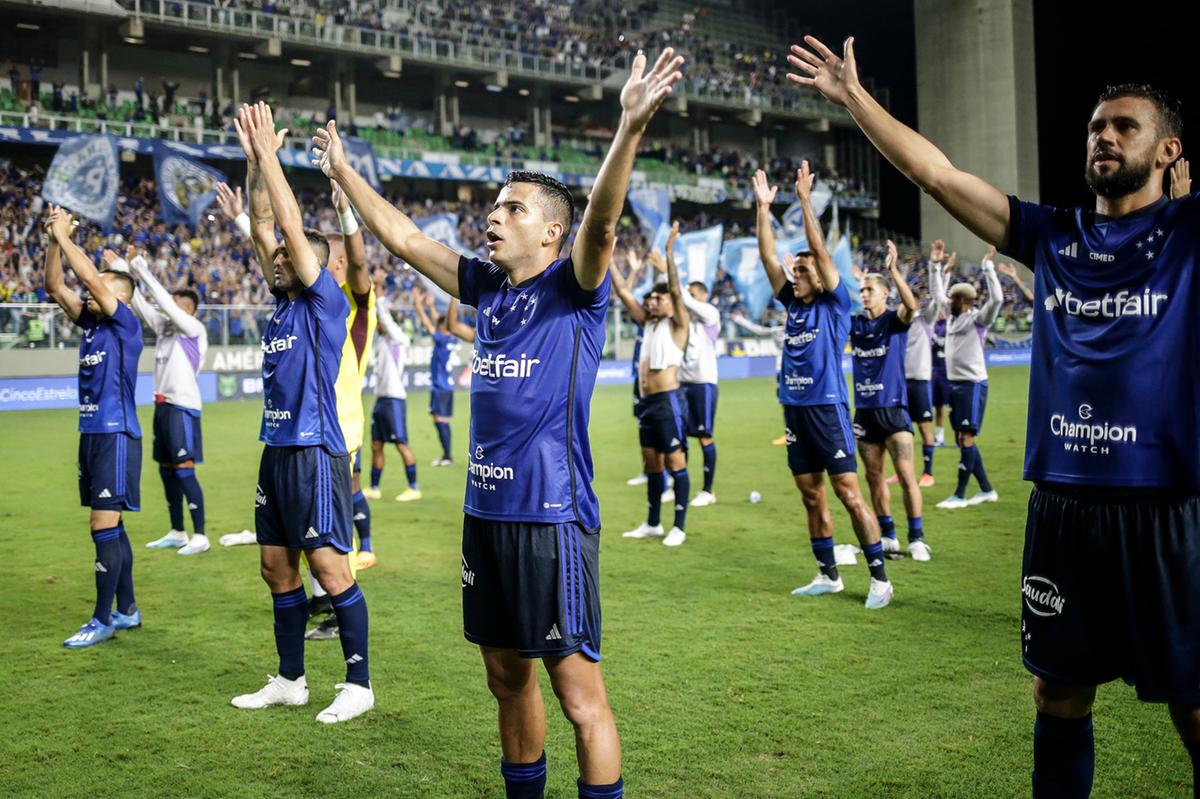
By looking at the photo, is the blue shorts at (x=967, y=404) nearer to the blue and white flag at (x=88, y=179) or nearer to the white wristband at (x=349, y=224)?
the white wristband at (x=349, y=224)

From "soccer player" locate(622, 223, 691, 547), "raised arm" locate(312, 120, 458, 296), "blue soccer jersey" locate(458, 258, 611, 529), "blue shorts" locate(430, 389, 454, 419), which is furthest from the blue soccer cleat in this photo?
"blue shorts" locate(430, 389, 454, 419)

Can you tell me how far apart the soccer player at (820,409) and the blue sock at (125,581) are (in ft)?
15.9

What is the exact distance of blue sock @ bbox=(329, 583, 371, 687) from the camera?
5.34m

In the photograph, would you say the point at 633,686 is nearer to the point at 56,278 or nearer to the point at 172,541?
the point at 56,278

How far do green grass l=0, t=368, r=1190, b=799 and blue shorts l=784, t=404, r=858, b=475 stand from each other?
1030 mm

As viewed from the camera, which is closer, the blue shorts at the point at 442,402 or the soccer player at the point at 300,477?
the soccer player at the point at 300,477

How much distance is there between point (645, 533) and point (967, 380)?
4.58 m

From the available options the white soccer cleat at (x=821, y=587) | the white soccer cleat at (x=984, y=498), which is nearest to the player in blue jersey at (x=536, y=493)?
the white soccer cleat at (x=821, y=587)

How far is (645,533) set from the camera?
10.3m

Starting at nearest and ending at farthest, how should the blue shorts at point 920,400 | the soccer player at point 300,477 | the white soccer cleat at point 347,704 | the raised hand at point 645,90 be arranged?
the raised hand at point 645,90
the white soccer cleat at point 347,704
the soccer player at point 300,477
the blue shorts at point 920,400

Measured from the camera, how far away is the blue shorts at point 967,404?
1167 cm

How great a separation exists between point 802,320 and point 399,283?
29123 mm

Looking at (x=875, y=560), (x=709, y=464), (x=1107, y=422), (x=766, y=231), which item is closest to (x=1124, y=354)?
(x=1107, y=422)

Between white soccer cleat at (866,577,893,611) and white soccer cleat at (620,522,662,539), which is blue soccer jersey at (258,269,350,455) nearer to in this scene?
white soccer cleat at (866,577,893,611)
